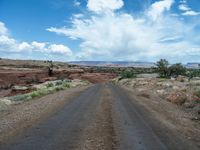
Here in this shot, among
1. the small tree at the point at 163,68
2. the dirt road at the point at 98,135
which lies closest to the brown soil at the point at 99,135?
the dirt road at the point at 98,135

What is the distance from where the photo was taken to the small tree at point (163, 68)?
84500 mm

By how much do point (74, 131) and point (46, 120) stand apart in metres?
3.25

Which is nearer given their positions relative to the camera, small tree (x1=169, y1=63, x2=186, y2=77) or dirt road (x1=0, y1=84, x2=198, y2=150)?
dirt road (x1=0, y1=84, x2=198, y2=150)

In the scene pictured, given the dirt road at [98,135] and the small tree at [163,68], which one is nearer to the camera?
the dirt road at [98,135]

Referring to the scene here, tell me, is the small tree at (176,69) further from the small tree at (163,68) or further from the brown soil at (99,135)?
the brown soil at (99,135)

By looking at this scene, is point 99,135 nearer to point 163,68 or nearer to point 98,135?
point 98,135

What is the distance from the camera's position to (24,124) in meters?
13.9

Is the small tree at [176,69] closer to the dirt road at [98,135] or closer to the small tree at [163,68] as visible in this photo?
the small tree at [163,68]

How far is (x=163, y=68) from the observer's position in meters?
85.7

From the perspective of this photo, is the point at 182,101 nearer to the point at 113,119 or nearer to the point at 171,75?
the point at 113,119

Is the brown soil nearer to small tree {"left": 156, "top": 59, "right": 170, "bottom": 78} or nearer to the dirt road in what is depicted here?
the dirt road

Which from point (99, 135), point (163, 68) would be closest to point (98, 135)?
point (99, 135)

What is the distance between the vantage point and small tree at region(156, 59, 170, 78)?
84.5 m

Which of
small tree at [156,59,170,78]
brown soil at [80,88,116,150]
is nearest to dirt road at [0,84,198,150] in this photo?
brown soil at [80,88,116,150]
